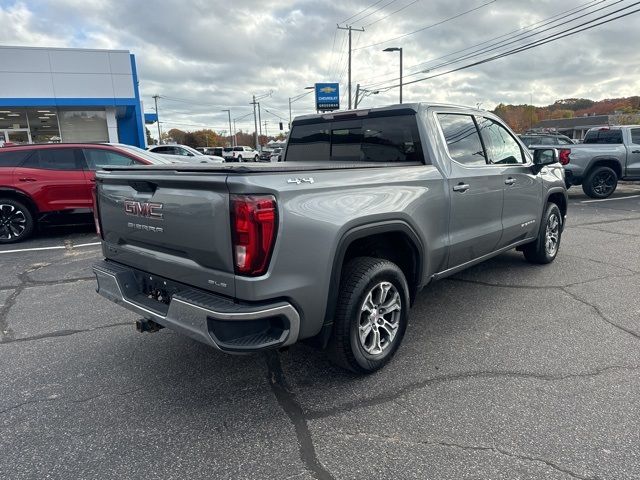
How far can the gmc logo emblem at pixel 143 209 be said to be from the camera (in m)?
2.71

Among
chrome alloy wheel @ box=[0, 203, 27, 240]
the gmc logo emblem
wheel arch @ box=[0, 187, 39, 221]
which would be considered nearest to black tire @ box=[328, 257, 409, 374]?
the gmc logo emblem

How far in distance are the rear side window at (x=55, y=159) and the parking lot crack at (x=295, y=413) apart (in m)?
6.34

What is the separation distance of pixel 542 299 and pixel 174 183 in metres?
3.85

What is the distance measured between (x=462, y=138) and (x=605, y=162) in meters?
10.4

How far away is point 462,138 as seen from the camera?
404 centimetres

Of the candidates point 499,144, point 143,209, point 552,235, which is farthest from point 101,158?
point 552,235

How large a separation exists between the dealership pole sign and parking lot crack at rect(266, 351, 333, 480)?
3604cm

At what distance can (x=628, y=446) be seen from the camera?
7.69 ft

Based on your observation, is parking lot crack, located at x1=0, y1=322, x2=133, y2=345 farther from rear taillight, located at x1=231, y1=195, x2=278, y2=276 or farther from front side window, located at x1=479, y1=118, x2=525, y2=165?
front side window, located at x1=479, y1=118, x2=525, y2=165

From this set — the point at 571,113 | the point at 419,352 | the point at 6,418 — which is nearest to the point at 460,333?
the point at 419,352

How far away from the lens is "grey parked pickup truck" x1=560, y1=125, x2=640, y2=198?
39.0 ft

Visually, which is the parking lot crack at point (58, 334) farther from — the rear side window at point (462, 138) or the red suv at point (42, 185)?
the red suv at point (42, 185)

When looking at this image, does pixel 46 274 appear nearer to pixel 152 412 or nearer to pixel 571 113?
pixel 152 412

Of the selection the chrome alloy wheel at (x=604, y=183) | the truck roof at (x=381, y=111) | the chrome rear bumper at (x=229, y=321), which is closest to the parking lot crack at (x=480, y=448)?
the chrome rear bumper at (x=229, y=321)
